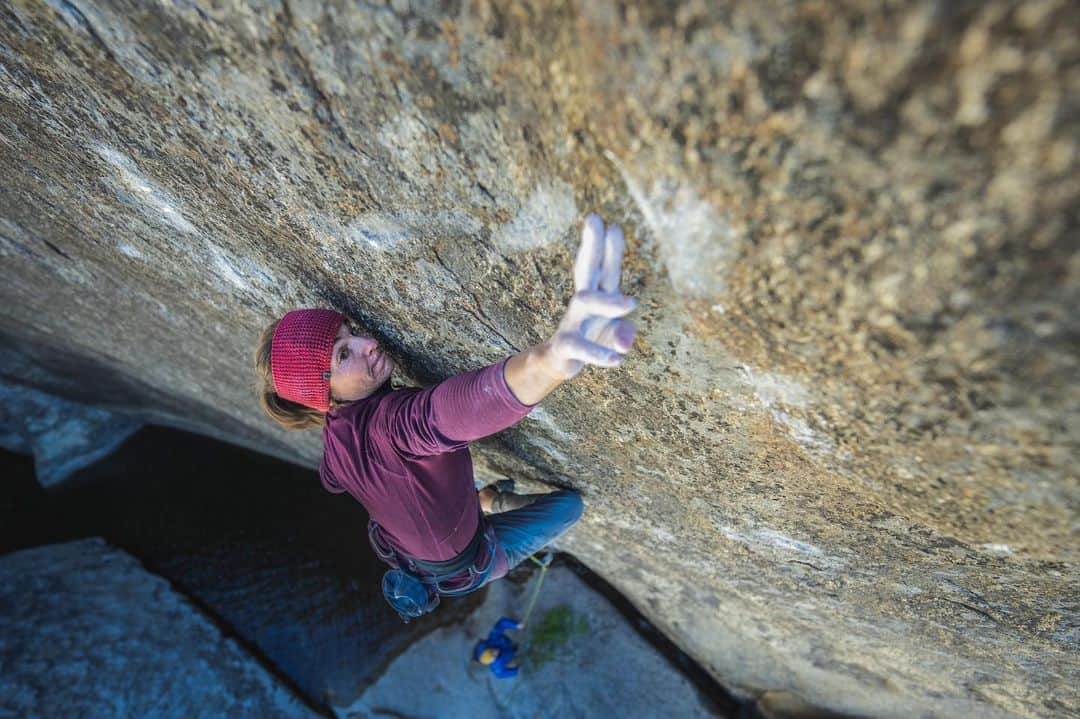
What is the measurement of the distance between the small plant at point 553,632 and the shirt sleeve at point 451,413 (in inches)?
95.4

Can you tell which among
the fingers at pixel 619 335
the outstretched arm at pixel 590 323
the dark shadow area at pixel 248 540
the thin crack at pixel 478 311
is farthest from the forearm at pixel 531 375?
the dark shadow area at pixel 248 540

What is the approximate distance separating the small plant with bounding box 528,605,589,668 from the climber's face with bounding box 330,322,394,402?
2.44 meters

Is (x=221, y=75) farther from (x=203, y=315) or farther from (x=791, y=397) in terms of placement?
(x=203, y=315)

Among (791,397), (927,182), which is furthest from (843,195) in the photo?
(791,397)

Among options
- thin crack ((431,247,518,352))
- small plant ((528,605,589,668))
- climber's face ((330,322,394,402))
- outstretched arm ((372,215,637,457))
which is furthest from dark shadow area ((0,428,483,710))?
thin crack ((431,247,518,352))

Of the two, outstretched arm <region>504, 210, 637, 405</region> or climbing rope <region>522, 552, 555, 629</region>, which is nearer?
outstretched arm <region>504, 210, 637, 405</region>

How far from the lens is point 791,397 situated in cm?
118

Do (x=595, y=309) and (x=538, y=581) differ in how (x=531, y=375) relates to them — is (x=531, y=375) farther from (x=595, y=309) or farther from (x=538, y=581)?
(x=538, y=581)

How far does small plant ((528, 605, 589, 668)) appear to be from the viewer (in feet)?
11.2

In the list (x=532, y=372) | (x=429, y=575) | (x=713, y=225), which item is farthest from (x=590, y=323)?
(x=429, y=575)

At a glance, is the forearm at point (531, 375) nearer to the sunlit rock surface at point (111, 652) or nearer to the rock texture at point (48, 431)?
the sunlit rock surface at point (111, 652)

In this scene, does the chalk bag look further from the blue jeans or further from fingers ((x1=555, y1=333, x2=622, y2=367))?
fingers ((x1=555, y1=333, x2=622, y2=367))

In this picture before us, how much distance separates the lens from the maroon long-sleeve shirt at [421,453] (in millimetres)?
1270

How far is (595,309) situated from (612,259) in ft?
0.32
